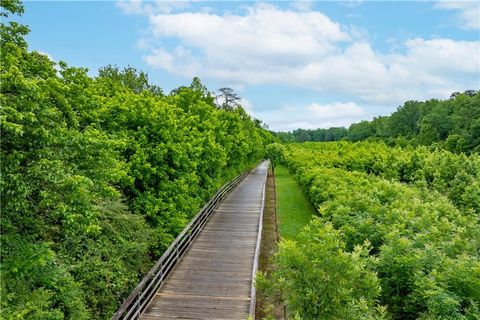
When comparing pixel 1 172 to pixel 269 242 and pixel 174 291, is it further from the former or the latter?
pixel 269 242

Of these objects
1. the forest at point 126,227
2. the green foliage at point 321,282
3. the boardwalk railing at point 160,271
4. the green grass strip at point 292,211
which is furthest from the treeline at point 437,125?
the green foliage at point 321,282

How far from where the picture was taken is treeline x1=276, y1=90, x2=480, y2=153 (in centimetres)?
6444

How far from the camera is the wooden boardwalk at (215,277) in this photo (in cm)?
1148

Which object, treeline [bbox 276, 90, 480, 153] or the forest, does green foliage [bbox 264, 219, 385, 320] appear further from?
treeline [bbox 276, 90, 480, 153]

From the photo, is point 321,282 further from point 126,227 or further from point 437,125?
point 437,125

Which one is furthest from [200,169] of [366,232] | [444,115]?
[444,115]

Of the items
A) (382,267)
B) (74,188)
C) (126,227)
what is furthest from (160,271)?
(382,267)

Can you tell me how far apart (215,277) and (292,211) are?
16289mm

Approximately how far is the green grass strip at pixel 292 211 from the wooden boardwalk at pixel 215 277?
10.1 feet

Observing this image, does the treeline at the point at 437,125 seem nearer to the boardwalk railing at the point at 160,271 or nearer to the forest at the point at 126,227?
the boardwalk railing at the point at 160,271

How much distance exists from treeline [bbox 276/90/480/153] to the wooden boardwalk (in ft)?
170

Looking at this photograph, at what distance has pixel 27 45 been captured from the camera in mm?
9711

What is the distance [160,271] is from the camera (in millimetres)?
13258

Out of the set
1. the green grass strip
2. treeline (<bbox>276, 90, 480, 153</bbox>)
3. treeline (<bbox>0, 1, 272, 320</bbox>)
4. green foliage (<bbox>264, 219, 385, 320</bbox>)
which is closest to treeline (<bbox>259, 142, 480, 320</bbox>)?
green foliage (<bbox>264, 219, 385, 320</bbox>)
